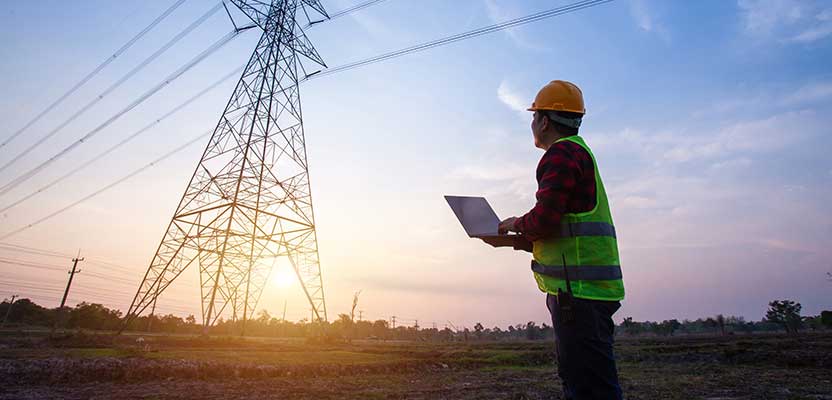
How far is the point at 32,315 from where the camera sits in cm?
4388

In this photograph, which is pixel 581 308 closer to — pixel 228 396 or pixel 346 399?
pixel 346 399

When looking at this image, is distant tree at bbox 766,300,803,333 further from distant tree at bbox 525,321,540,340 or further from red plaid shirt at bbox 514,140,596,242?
red plaid shirt at bbox 514,140,596,242

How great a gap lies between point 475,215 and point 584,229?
647 mm

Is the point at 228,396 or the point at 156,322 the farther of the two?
the point at 156,322

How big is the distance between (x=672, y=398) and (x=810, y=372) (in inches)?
257

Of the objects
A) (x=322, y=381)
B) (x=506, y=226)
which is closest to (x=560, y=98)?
(x=506, y=226)

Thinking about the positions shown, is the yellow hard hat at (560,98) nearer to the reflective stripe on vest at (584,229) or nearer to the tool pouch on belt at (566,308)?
the reflective stripe on vest at (584,229)

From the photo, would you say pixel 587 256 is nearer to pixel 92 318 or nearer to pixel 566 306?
pixel 566 306

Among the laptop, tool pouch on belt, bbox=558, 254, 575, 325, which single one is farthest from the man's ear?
tool pouch on belt, bbox=558, 254, 575, 325

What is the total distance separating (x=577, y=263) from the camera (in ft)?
5.90

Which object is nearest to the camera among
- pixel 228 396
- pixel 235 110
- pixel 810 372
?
pixel 228 396

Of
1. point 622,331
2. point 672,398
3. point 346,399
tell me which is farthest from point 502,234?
point 622,331

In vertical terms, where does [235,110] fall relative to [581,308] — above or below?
above

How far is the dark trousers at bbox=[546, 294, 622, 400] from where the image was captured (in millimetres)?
1658
